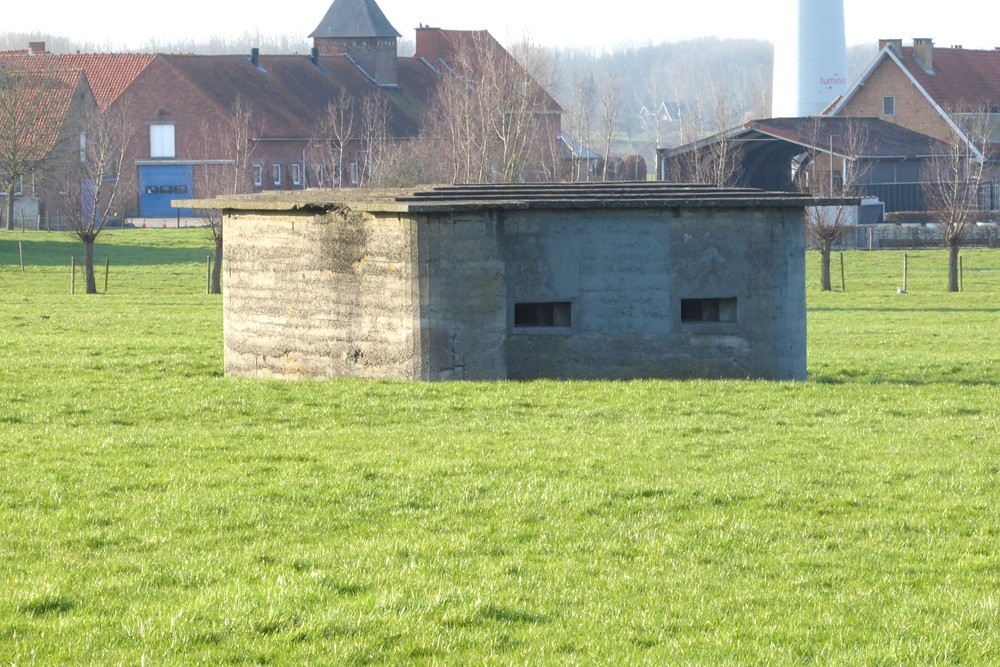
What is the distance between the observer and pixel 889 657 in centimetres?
684

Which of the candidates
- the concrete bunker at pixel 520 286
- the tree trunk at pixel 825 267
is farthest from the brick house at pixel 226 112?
the concrete bunker at pixel 520 286

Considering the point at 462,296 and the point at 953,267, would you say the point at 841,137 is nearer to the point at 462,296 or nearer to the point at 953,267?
the point at 953,267

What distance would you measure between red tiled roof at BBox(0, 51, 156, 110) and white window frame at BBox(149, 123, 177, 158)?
2910mm

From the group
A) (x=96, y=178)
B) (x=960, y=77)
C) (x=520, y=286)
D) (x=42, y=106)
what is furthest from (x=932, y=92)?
(x=520, y=286)

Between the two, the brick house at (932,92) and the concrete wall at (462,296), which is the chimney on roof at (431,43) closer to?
the brick house at (932,92)

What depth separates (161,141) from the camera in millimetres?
82000

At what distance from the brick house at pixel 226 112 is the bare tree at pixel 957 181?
21.2 metres

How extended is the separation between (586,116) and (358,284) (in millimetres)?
77577

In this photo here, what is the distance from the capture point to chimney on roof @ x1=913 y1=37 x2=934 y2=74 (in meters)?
77.0

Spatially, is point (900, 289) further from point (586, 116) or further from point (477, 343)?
point (586, 116)

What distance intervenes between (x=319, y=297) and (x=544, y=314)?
2.90m

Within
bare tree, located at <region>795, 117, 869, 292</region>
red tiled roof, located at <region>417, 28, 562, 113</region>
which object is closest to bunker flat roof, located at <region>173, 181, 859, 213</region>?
bare tree, located at <region>795, 117, 869, 292</region>

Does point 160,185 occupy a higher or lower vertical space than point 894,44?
lower

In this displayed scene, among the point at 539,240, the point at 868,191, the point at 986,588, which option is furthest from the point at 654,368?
the point at 868,191
